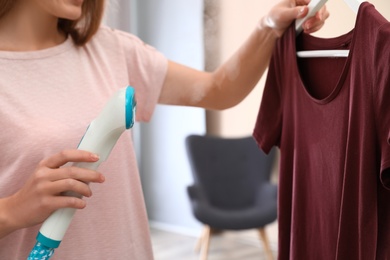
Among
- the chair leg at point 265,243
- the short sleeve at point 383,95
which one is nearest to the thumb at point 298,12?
the short sleeve at point 383,95

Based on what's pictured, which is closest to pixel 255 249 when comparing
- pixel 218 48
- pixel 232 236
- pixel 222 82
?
pixel 232 236

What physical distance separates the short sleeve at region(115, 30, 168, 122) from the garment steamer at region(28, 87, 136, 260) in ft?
1.05

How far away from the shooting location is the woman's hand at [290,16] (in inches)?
35.1

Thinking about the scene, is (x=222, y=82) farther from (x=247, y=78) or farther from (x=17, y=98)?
(x=17, y=98)

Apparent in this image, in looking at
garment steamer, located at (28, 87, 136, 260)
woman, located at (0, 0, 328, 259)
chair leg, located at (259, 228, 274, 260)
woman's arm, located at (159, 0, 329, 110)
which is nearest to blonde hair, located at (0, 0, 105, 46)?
woman, located at (0, 0, 328, 259)

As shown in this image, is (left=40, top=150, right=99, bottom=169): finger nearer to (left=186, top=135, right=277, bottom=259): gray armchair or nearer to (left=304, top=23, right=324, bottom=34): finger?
(left=304, top=23, right=324, bottom=34): finger

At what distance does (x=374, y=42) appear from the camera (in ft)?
2.29

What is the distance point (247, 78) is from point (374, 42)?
0.36 metres

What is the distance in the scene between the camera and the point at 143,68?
1.05m

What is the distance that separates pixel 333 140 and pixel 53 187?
42cm

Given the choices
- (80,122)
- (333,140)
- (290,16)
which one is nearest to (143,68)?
(80,122)

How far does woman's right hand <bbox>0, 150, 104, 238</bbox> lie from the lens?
728 millimetres

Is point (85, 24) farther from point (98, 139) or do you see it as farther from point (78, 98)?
point (98, 139)

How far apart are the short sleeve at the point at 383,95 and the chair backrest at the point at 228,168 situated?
1861 millimetres
